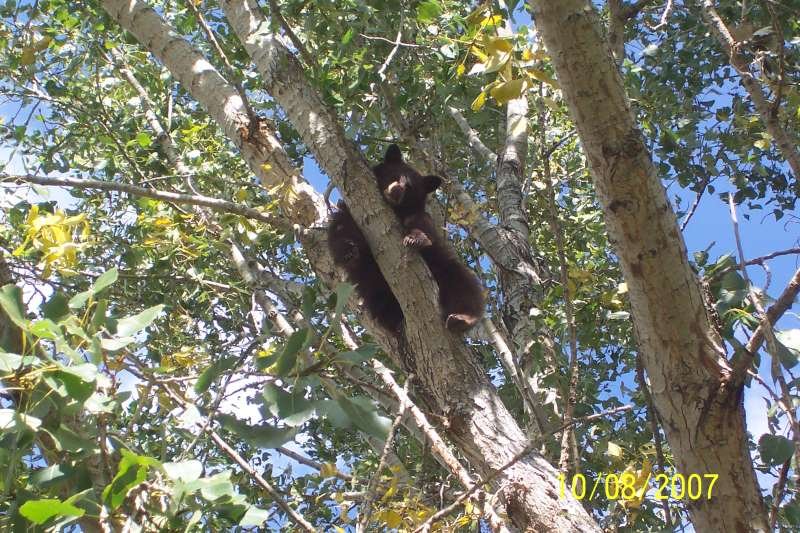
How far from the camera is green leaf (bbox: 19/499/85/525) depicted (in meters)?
1.61

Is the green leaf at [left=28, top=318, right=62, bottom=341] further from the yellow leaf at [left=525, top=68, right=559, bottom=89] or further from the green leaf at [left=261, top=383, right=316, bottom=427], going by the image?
the yellow leaf at [left=525, top=68, right=559, bottom=89]

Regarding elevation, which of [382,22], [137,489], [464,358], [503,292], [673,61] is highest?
[673,61]

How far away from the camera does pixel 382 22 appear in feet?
14.0

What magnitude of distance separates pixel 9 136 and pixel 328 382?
4768mm

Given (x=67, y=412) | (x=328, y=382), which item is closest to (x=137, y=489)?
(x=67, y=412)

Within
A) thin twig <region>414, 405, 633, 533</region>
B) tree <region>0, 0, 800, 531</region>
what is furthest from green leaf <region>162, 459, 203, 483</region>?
thin twig <region>414, 405, 633, 533</region>

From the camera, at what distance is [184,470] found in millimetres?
1836

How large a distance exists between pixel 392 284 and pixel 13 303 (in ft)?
5.18

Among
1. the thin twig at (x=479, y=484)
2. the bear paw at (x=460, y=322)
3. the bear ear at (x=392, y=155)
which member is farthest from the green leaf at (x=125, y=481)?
the bear ear at (x=392, y=155)

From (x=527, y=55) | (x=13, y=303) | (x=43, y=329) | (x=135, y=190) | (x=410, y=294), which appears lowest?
(x=43, y=329)

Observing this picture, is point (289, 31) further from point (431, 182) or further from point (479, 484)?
point (479, 484)

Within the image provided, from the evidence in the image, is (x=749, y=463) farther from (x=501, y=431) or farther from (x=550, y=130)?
(x=550, y=130)

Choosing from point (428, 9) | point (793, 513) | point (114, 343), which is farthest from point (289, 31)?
point (793, 513)

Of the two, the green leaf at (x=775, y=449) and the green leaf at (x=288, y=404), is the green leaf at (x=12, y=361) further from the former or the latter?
the green leaf at (x=775, y=449)
